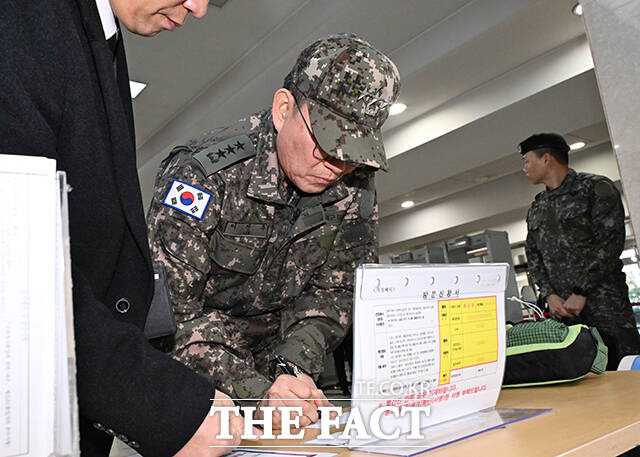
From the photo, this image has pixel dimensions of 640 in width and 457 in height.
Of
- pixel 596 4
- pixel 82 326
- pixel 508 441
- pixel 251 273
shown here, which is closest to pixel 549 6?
pixel 596 4

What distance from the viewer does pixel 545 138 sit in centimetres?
303

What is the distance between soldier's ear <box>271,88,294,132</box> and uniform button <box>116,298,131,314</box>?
71cm

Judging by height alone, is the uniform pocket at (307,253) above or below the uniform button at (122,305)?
above

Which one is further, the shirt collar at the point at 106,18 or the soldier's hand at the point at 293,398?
the soldier's hand at the point at 293,398

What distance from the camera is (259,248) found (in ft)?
4.27

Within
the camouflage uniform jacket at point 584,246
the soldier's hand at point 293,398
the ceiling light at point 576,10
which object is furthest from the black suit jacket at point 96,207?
the ceiling light at point 576,10

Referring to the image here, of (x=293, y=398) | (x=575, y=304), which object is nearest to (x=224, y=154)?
(x=293, y=398)

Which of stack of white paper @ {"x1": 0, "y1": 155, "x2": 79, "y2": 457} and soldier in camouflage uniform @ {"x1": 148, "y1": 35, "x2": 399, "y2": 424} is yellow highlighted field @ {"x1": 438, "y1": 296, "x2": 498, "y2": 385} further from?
stack of white paper @ {"x1": 0, "y1": 155, "x2": 79, "y2": 457}

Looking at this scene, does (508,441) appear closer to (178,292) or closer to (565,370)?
(565,370)

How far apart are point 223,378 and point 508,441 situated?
23.4 inches

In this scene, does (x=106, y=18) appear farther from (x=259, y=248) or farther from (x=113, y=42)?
(x=259, y=248)

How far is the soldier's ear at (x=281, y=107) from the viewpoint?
1.28 meters

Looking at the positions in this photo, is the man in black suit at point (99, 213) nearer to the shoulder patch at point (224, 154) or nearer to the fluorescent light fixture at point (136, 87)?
the shoulder patch at point (224, 154)

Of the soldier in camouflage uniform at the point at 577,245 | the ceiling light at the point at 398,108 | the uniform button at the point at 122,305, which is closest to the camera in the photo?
the uniform button at the point at 122,305
